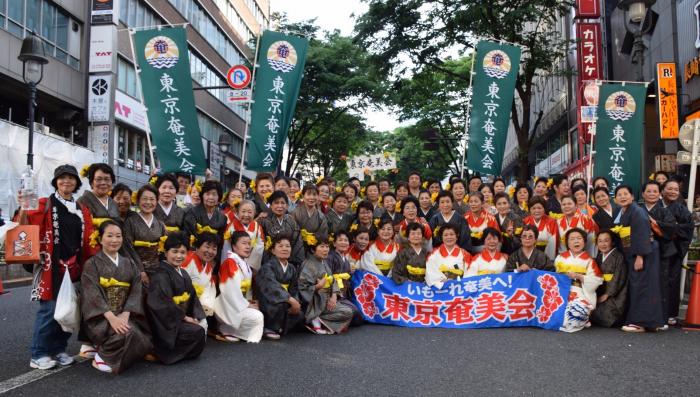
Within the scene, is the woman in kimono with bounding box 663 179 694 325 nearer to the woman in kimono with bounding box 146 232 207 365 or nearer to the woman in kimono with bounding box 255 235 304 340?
the woman in kimono with bounding box 255 235 304 340

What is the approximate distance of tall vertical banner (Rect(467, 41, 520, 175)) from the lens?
36.1 feet

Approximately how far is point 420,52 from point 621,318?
1078 cm

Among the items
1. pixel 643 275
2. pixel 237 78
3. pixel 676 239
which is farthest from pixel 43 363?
pixel 237 78

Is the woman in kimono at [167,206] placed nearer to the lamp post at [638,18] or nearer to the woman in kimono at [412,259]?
the woman in kimono at [412,259]

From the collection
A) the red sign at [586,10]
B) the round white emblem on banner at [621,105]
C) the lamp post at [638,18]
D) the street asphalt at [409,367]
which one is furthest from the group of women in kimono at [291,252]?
the red sign at [586,10]

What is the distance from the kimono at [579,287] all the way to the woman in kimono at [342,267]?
8.14 feet

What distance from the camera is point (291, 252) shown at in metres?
6.99

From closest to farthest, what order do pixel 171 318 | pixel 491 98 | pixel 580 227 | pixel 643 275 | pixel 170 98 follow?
pixel 171 318
pixel 643 275
pixel 580 227
pixel 170 98
pixel 491 98

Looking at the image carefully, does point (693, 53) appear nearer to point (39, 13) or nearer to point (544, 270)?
point (544, 270)

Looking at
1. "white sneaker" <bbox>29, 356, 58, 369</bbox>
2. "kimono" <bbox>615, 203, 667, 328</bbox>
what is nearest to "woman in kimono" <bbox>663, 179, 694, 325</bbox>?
"kimono" <bbox>615, 203, 667, 328</bbox>

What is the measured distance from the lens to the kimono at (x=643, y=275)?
6.42 meters

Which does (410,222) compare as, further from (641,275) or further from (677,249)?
(677,249)

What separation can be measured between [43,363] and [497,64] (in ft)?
31.0

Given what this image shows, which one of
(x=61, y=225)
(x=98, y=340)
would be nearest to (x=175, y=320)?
(x=98, y=340)
